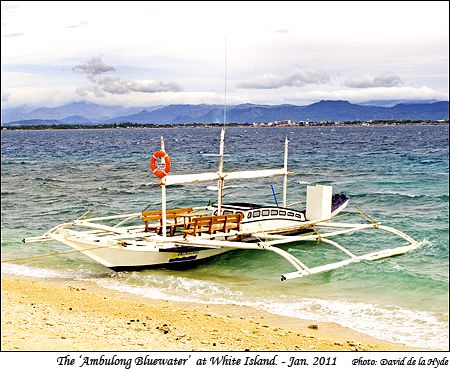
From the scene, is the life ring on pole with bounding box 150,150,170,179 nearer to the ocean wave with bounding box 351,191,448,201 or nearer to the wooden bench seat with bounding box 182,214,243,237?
the wooden bench seat with bounding box 182,214,243,237

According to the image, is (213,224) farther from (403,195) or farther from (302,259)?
(403,195)

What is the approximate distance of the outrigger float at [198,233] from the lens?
17.8 meters

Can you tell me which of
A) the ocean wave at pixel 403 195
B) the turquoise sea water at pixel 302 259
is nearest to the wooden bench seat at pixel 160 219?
the turquoise sea water at pixel 302 259

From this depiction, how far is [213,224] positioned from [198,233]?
0.64m

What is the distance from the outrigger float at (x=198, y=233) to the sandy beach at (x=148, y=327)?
6.91 feet

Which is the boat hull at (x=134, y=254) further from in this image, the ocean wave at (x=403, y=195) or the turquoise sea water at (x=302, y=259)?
the ocean wave at (x=403, y=195)

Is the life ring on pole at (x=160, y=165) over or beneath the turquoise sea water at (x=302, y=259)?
over

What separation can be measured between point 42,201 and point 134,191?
22.5 ft

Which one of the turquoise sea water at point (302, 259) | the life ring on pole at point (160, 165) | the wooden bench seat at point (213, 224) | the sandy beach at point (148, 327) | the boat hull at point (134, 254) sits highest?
the life ring on pole at point (160, 165)

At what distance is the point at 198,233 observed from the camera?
61.7 ft

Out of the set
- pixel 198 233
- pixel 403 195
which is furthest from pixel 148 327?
pixel 403 195

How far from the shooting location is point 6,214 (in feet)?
105

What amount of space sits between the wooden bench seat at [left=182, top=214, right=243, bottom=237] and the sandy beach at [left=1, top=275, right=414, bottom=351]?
3.20 metres
